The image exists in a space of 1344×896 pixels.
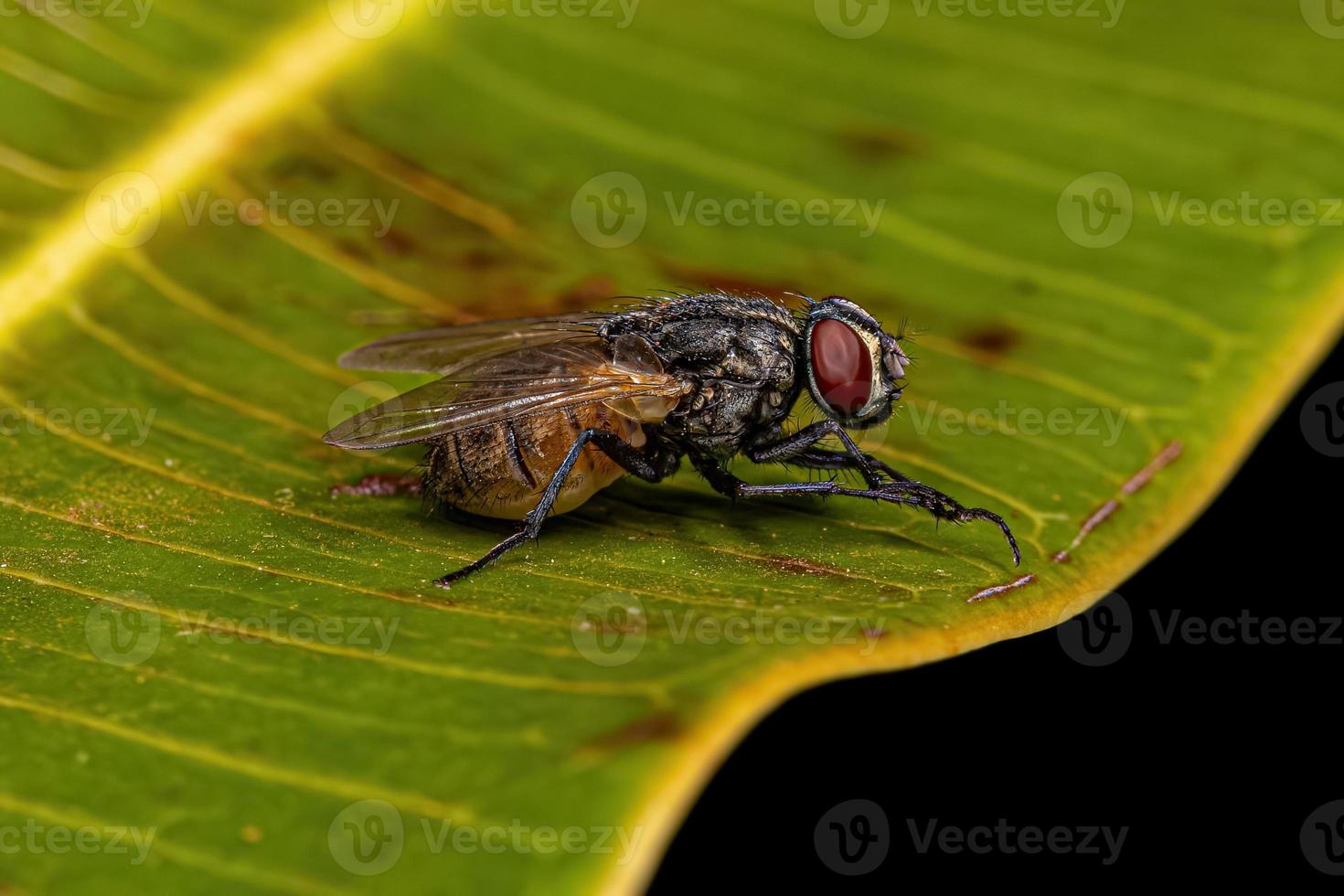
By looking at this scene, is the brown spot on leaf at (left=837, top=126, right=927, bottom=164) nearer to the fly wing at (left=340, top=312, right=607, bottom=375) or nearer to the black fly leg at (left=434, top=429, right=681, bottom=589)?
the fly wing at (left=340, top=312, right=607, bottom=375)

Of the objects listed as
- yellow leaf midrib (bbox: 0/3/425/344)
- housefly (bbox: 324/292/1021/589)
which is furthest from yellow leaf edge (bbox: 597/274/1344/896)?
yellow leaf midrib (bbox: 0/3/425/344)

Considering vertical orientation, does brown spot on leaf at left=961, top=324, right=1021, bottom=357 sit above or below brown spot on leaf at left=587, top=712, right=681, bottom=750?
above

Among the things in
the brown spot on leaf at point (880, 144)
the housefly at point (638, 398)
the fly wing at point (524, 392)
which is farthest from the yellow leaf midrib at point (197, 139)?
the brown spot on leaf at point (880, 144)

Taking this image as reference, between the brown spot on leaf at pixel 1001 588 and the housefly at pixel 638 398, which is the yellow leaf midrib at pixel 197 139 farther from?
the brown spot on leaf at pixel 1001 588

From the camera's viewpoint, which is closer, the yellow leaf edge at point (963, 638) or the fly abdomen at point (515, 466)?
the yellow leaf edge at point (963, 638)

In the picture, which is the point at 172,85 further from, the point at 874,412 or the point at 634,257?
the point at 874,412

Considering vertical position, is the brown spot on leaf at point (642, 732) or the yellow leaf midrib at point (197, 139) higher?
the yellow leaf midrib at point (197, 139)

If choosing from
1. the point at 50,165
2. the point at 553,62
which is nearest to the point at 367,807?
the point at 50,165
